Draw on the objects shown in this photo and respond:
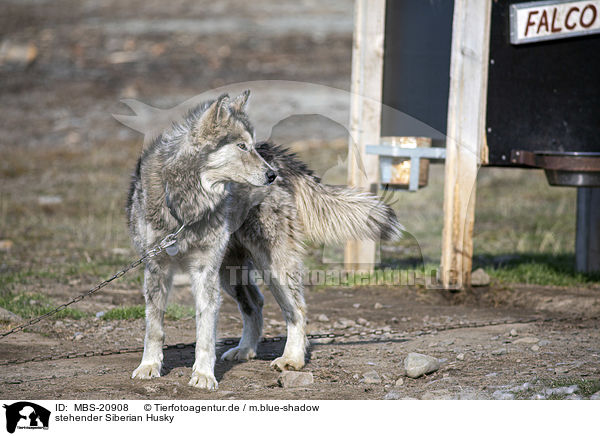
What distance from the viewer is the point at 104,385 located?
442 centimetres

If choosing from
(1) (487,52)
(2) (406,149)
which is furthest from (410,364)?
(1) (487,52)

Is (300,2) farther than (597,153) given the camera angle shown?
Yes

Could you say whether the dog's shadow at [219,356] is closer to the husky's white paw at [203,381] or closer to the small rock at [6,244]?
the husky's white paw at [203,381]

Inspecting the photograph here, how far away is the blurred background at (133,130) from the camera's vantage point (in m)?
8.51

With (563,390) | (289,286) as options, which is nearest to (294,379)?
(289,286)

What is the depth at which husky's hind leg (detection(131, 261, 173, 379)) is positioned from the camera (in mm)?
4715

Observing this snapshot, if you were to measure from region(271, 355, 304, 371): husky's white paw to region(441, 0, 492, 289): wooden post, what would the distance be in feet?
8.76

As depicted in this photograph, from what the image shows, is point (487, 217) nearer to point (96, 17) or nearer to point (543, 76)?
point (543, 76)

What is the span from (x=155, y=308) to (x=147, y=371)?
0.40m

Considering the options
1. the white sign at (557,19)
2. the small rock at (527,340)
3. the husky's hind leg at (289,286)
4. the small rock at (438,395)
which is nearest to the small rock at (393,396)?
the small rock at (438,395)

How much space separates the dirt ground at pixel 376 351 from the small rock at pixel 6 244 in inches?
92.8

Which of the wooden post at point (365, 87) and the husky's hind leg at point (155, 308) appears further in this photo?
the wooden post at point (365, 87)
